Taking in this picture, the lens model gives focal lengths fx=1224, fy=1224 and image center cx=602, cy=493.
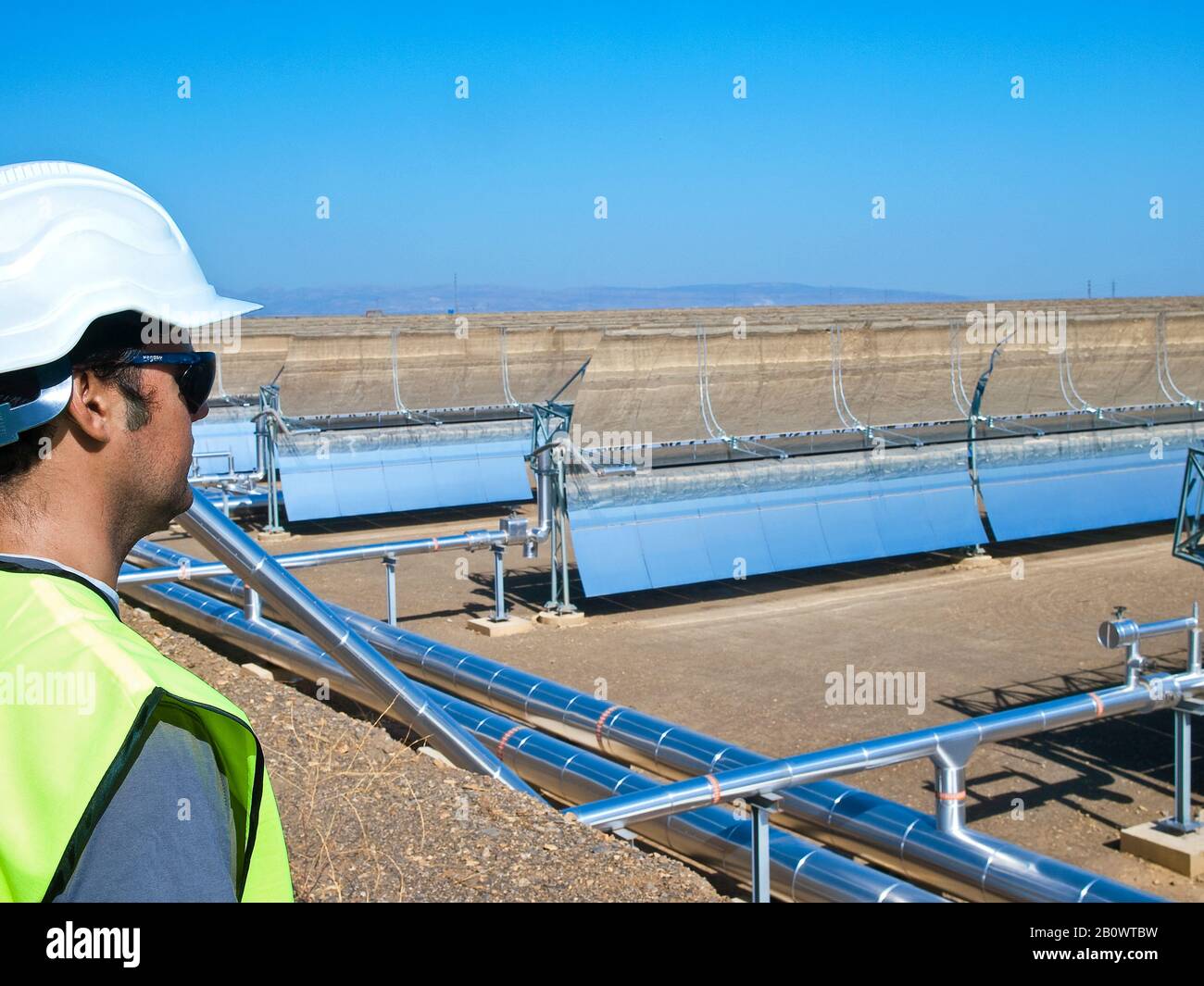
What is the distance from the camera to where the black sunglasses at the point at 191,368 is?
45.4 inches

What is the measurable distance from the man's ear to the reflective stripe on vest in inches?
6.7

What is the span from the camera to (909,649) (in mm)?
10664

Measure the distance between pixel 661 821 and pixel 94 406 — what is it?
4418mm

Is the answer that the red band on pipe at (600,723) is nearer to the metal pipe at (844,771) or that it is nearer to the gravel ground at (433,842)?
the gravel ground at (433,842)

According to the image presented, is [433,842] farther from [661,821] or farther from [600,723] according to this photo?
[600,723]

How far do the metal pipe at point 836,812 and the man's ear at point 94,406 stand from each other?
11.4ft

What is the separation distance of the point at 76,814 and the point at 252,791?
0.18 metres

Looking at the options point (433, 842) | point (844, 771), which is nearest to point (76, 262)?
point (433, 842)

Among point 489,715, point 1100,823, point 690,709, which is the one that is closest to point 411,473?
point 690,709

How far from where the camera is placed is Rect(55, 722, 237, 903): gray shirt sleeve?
0.85m

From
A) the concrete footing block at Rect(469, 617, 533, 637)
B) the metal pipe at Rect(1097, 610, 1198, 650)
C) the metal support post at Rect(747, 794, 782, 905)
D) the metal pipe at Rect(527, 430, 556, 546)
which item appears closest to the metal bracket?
the metal support post at Rect(747, 794, 782, 905)

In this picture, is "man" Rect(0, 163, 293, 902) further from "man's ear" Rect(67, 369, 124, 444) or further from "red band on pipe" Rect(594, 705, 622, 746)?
"red band on pipe" Rect(594, 705, 622, 746)

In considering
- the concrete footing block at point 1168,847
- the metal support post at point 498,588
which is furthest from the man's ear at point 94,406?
the metal support post at point 498,588
